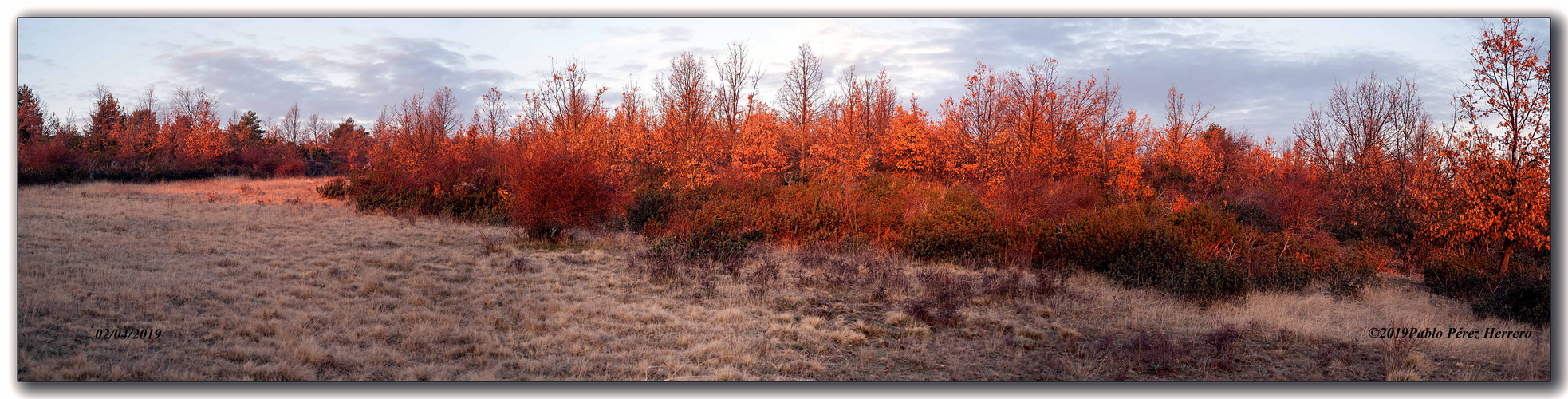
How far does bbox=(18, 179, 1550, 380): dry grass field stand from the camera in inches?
195

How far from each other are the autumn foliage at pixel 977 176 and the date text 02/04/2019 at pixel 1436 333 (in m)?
1.73

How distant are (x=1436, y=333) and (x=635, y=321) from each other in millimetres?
7995

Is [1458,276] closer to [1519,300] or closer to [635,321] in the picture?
[1519,300]

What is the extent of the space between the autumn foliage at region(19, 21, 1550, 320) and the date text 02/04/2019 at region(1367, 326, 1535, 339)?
5.68 feet

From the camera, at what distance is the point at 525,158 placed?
12625 millimetres

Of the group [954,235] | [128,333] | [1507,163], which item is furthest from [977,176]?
[128,333]

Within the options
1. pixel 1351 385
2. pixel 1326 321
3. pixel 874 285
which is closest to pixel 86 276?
pixel 874 285

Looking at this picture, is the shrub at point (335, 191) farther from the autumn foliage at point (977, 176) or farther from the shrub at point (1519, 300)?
the shrub at point (1519, 300)

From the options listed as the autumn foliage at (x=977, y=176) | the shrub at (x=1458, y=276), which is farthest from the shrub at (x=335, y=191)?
the shrub at (x=1458, y=276)

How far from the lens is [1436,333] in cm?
615

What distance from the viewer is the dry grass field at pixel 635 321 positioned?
4.96 meters

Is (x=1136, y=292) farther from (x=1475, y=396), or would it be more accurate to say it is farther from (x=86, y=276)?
(x=86, y=276)

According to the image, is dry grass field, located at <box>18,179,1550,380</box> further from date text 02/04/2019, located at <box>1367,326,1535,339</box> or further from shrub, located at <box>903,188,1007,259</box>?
shrub, located at <box>903,188,1007,259</box>

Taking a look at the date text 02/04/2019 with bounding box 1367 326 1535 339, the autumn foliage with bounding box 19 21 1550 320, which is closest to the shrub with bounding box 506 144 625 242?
the autumn foliage with bounding box 19 21 1550 320
